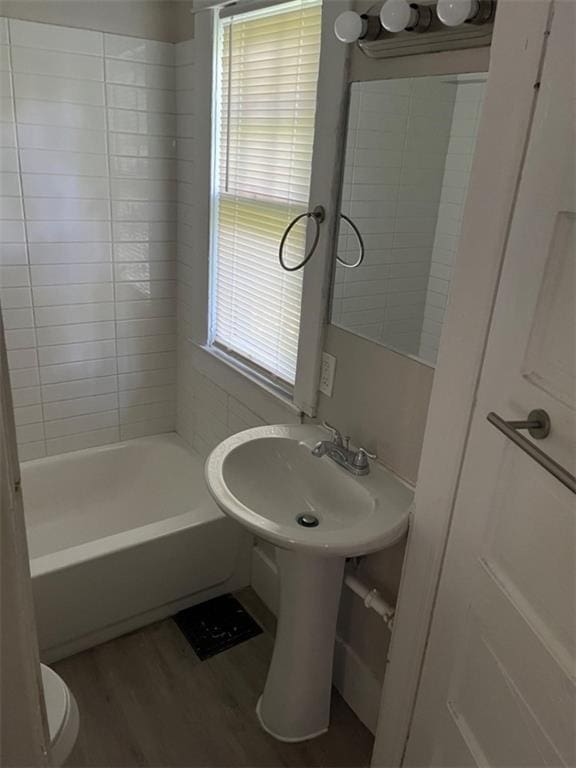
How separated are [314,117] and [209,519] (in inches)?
53.4

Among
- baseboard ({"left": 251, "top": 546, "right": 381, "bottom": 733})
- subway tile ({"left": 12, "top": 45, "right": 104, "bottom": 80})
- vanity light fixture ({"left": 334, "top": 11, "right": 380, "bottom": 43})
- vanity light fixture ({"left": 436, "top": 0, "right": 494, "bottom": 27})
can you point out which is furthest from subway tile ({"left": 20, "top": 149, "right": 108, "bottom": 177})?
baseboard ({"left": 251, "top": 546, "right": 381, "bottom": 733})

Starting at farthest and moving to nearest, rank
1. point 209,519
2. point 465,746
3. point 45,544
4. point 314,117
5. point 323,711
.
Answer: point 45,544
point 209,519
point 323,711
point 314,117
point 465,746

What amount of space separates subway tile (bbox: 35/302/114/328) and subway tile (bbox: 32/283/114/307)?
0.02m

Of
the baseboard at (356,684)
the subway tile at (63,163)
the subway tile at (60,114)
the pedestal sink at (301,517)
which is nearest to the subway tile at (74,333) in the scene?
the subway tile at (63,163)

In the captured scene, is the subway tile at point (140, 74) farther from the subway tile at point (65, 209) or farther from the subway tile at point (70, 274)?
the subway tile at point (70, 274)

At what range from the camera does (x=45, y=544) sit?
91.4 inches

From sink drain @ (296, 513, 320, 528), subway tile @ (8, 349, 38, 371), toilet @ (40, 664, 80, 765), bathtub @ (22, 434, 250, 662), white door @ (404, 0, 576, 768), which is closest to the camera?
white door @ (404, 0, 576, 768)

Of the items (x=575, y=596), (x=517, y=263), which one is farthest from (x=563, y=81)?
(x=575, y=596)

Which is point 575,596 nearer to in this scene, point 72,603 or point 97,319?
point 72,603

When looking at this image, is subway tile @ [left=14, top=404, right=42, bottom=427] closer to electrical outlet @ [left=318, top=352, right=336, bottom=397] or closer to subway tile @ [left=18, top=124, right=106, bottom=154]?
subway tile @ [left=18, top=124, right=106, bottom=154]

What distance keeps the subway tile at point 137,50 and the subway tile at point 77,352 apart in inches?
43.4

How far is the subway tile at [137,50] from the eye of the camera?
206 cm

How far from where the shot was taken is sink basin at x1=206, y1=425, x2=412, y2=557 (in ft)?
4.17

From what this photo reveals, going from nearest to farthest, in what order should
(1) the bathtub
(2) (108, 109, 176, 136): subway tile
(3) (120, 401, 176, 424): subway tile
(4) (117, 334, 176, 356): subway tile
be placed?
1. (1) the bathtub
2. (2) (108, 109, 176, 136): subway tile
3. (4) (117, 334, 176, 356): subway tile
4. (3) (120, 401, 176, 424): subway tile
